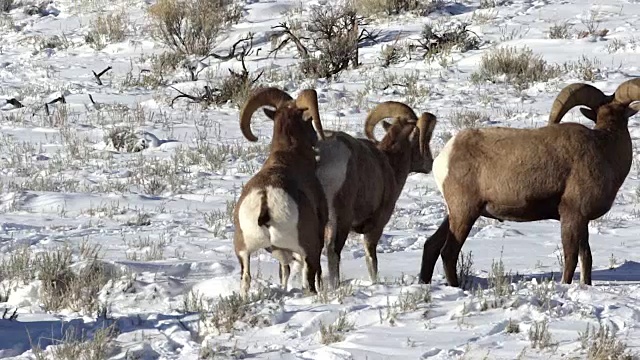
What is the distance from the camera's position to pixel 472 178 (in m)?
7.82

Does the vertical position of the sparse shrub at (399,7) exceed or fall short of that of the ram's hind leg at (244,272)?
it exceeds it

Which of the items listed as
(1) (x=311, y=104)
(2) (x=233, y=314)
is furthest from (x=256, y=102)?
(2) (x=233, y=314)

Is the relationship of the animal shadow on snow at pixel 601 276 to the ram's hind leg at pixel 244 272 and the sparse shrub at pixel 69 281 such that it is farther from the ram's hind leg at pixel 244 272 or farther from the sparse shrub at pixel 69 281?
the sparse shrub at pixel 69 281

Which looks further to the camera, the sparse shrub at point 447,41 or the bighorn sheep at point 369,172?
the sparse shrub at point 447,41

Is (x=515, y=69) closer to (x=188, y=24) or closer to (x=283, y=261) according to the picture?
(x=188, y=24)

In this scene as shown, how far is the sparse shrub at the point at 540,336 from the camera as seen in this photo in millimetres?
5545

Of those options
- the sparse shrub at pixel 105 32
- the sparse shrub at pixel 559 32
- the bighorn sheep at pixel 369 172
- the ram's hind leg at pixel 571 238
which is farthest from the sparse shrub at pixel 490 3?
the ram's hind leg at pixel 571 238

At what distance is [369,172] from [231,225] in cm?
222

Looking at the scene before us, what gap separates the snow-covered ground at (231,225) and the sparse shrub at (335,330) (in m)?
0.01

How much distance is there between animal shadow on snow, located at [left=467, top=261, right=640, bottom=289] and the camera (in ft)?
26.5

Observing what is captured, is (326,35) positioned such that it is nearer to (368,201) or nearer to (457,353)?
(368,201)

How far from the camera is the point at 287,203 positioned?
7.12m

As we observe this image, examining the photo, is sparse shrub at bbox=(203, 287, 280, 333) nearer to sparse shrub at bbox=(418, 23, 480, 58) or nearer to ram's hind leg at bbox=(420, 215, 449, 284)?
ram's hind leg at bbox=(420, 215, 449, 284)

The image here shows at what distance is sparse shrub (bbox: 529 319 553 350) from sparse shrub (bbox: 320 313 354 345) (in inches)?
39.5
